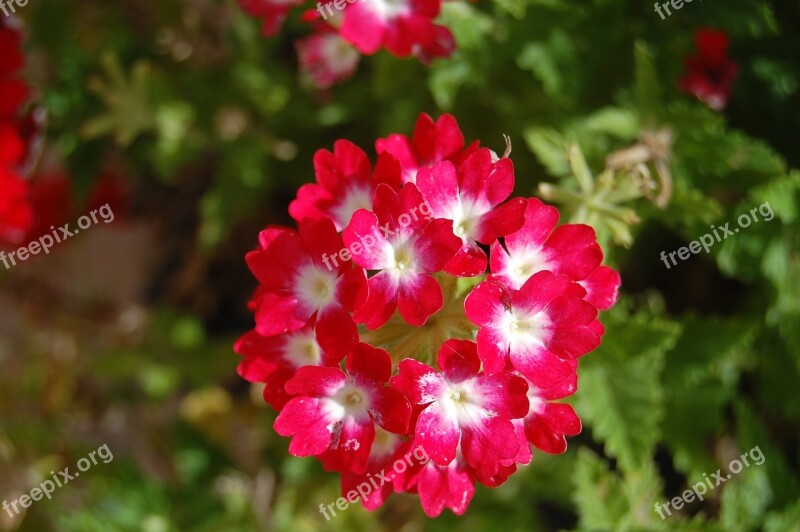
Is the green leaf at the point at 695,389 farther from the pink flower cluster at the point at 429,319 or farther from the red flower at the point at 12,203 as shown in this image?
the red flower at the point at 12,203

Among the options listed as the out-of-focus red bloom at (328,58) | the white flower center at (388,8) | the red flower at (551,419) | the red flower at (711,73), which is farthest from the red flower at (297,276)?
the red flower at (711,73)

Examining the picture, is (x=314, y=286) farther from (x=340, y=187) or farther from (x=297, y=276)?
(x=340, y=187)

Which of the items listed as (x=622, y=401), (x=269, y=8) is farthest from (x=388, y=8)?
(x=622, y=401)

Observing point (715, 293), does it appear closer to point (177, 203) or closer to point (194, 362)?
point (194, 362)

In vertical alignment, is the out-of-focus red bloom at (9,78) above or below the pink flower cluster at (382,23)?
above

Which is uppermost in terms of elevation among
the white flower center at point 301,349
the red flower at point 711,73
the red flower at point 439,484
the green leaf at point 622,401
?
the white flower center at point 301,349

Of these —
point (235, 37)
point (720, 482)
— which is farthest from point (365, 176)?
point (720, 482)
